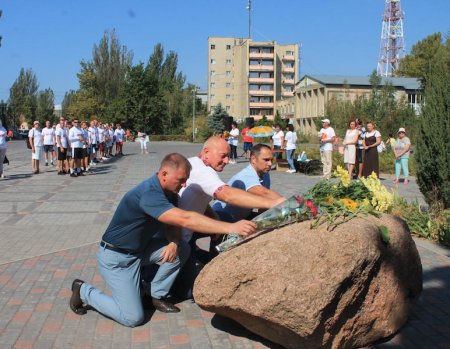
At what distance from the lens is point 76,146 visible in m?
16.9

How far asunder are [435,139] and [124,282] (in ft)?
17.8

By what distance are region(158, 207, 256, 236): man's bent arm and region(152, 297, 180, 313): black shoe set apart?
114 cm

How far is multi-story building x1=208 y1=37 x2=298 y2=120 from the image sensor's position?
105m

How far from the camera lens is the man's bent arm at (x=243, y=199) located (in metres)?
4.59

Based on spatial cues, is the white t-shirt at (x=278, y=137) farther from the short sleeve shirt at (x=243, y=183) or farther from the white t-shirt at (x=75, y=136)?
the short sleeve shirt at (x=243, y=183)

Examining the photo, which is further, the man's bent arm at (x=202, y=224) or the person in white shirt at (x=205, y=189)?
the person in white shirt at (x=205, y=189)

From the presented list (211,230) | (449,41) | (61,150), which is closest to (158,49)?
(61,150)

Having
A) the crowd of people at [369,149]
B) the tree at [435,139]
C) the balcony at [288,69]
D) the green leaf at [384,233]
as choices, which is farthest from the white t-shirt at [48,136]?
the balcony at [288,69]

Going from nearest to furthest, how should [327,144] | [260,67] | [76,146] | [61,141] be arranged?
1. [327,144]
2. [76,146]
3. [61,141]
4. [260,67]

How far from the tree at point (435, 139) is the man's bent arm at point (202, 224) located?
4.91m

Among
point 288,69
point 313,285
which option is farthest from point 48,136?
point 288,69

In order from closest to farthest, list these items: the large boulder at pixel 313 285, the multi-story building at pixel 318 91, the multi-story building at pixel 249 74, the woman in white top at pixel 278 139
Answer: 1. the large boulder at pixel 313 285
2. the woman in white top at pixel 278 139
3. the multi-story building at pixel 318 91
4. the multi-story building at pixel 249 74

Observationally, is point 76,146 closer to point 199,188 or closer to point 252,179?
point 252,179

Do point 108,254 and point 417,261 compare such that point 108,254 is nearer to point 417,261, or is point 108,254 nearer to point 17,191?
point 417,261
